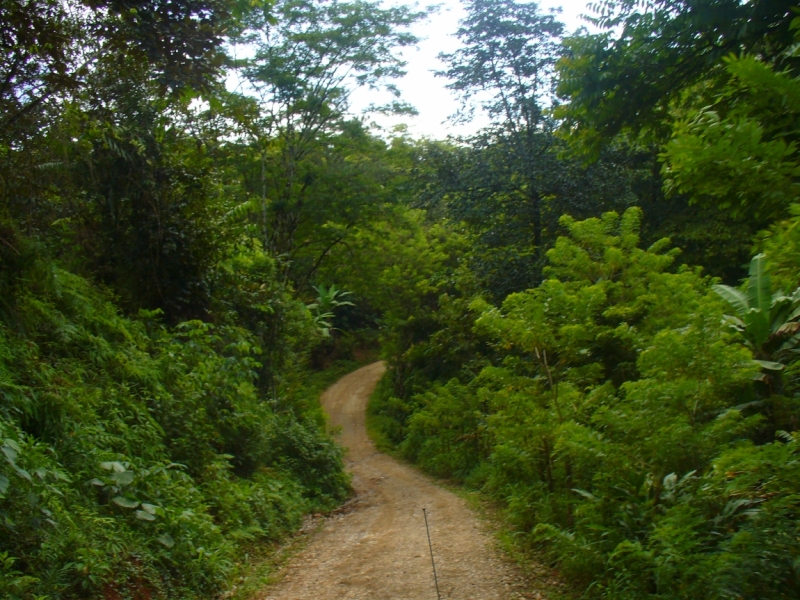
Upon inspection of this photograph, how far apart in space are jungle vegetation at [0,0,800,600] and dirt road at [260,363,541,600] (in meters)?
0.64

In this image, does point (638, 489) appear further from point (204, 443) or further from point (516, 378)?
point (204, 443)

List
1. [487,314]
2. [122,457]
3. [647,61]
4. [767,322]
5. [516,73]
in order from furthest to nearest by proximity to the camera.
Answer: [516,73]
[487,314]
[122,457]
[767,322]
[647,61]

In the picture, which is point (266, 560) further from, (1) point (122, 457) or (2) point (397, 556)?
(1) point (122, 457)

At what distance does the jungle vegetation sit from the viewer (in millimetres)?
4969

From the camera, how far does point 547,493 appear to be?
980 cm

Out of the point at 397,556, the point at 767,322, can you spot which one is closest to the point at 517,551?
the point at 397,556

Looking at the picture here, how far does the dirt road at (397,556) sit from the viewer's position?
719 centimetres

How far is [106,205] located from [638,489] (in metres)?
9.41

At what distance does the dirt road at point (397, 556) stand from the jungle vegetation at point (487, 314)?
0.64 meters

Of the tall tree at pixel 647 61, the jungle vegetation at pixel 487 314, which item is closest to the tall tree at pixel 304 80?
the jungle vegetation at pixel 487 314

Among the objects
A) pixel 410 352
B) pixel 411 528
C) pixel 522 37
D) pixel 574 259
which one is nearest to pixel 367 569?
pixel 411 528

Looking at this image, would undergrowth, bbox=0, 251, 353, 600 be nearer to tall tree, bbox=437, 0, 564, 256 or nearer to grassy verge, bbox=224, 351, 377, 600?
grassy verge, bbox=224, 351, 377, 600

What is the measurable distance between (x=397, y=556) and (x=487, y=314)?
324 centimetres

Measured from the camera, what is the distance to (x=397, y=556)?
28.1ft
